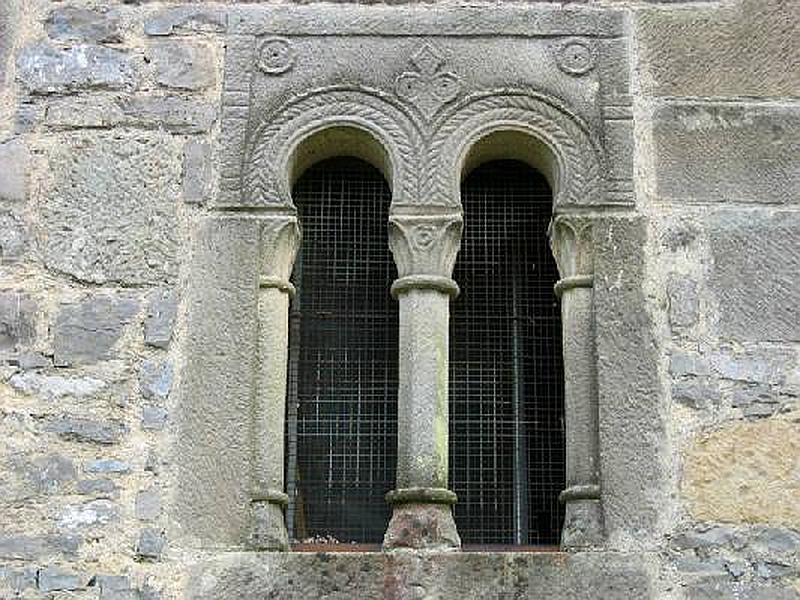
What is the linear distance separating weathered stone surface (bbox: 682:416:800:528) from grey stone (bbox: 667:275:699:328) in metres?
0.41

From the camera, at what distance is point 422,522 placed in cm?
470

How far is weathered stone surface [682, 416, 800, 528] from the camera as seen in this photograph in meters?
4.66

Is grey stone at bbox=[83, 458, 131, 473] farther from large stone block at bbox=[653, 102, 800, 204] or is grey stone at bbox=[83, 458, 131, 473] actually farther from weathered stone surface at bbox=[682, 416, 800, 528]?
large stone block at bbox=[653, 102, 800, 204]

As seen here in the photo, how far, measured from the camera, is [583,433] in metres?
4.81

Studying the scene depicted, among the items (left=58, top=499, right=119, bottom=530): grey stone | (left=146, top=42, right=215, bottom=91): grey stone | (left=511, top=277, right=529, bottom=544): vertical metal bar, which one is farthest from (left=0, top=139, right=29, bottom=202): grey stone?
(left=511, top=277, right=529, bottom=544): vertical metal bar

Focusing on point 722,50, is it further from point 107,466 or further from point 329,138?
point 107,466

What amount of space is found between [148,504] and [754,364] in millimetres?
2171

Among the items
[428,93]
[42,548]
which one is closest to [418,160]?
[428,93]

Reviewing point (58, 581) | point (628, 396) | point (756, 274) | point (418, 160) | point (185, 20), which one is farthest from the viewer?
point (185, 20)

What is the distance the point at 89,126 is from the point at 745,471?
8.85ft

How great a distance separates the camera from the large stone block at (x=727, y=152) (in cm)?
504

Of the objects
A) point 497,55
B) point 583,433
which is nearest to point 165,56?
point 497,55

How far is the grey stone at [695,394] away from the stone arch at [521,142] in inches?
29.7

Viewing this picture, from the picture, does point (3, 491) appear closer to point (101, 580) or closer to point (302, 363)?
point (101, 580)
